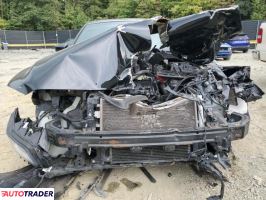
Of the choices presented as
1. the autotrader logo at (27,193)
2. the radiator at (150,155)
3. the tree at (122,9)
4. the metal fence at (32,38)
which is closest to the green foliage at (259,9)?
the tree at (122,9)

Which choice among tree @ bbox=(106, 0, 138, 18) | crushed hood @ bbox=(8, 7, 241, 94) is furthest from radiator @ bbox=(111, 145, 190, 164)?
tree @ bbox=(106, 0, 138, 18)

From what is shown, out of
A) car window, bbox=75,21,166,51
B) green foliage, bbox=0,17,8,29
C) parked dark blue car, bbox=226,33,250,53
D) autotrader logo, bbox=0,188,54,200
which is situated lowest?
green foliage, bbox=0,17,8,29

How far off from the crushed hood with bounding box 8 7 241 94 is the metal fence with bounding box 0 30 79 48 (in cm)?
3051

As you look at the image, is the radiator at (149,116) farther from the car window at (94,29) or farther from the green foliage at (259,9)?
the green foliage at (259,9)

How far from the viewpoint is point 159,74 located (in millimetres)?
3850

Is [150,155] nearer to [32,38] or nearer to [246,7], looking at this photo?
[32,38]

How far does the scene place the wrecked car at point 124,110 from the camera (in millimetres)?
3271

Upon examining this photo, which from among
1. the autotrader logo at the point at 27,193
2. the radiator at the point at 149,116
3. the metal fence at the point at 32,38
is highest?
the radiator at the point at 149,116

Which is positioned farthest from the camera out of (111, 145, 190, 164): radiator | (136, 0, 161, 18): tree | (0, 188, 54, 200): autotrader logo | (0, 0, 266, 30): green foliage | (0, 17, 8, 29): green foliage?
(0, 17, 8, 29): green foliage

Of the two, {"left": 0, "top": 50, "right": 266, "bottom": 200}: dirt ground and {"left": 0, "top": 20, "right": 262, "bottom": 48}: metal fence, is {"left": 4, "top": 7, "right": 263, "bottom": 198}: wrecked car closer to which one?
{"left": 0, "top": 50, "right": 266, "bottom": 200}: dirt ground

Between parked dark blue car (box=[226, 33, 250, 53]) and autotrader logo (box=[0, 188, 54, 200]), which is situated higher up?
autotrader logo (box=[0, 188, 54, 200])

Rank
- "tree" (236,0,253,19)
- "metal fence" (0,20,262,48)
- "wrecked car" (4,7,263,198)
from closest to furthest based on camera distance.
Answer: "wrecked car" (4,7,263,198), "metal fence" (0,20,262,48), "tree" (236,0,253,19)

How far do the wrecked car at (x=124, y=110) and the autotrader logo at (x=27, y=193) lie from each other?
16.3 inches

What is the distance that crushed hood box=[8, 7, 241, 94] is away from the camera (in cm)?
333
